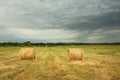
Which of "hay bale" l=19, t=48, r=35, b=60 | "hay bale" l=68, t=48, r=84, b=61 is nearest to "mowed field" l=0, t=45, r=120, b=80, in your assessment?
"hay bale" l=68, t=48, r=84, b=61

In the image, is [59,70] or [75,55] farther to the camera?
[75,55]

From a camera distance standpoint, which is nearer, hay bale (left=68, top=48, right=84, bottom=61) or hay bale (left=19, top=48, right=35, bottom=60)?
hay bale (left=68, top=48, right=84, bottom=61)

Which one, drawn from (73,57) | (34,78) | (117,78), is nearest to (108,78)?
(117,78)

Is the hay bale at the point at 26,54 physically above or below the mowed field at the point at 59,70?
above

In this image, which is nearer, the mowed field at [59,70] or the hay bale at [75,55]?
the mowed field at [59,70]

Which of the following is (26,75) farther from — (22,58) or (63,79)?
(22,58)

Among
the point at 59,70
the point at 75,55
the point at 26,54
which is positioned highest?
the point at 26,54

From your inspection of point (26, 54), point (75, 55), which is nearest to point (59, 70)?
point (75, 55)

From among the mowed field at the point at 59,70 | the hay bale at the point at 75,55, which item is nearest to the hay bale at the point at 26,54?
the mowed field at the point at 59,70

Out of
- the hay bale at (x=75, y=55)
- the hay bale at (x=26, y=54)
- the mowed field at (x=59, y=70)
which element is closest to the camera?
the mowed field at (x=59, y=70)

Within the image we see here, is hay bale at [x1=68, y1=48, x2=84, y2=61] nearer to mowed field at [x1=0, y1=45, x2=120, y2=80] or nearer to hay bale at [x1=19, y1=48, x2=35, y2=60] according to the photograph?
mowed field at [x1=0, y1=45, x2=120, y2=80]

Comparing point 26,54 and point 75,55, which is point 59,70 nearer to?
point 75,55

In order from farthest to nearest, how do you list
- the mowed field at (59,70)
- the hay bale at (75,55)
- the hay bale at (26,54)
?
the hay bale at (26,54)
the hay bale at (75,55)
the mowed field at (59,70)

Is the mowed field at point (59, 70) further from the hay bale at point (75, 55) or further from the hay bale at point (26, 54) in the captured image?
the hay bale at point (26, 54)
